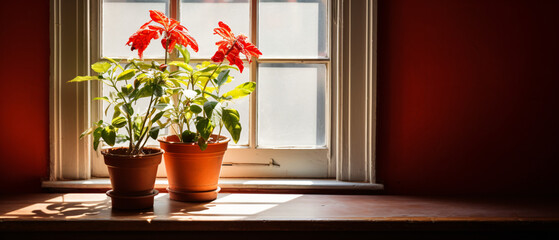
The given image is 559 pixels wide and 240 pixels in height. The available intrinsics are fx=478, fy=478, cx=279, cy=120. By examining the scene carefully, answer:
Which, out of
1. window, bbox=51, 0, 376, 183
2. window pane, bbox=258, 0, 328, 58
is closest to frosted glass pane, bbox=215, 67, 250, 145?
window, bbox=51, 0, 376, 183

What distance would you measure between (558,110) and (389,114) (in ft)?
2.20

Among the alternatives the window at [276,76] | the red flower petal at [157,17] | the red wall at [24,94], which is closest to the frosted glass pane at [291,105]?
the window at [276,76]

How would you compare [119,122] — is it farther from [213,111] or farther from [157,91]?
[213,111]

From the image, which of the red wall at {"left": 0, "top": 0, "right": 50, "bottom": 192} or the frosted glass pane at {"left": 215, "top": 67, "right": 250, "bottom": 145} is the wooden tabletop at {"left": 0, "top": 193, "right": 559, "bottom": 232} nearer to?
the red wall at {"left": 0, "top": 0, "right": 50, "bottom": 192}

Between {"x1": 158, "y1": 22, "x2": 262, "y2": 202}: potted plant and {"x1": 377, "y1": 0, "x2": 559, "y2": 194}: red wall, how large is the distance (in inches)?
24.3

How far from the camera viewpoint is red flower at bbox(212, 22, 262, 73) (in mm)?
1655

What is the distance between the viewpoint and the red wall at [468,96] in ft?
6.23

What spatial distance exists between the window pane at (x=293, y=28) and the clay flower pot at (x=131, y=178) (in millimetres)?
674

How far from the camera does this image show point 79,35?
1.90 m

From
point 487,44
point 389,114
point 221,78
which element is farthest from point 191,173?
point 487,44

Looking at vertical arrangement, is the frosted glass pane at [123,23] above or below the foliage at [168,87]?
above

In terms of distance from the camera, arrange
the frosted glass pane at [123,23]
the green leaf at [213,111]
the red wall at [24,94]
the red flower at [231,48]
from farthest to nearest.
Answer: the frosted glass pane at [123,23]
the red wall at [24,94]
the red flower at [231,48]
the green leaf at [213,111]

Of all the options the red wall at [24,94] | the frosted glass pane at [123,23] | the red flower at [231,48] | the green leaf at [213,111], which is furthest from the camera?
the frosted glass pane at [123,23]

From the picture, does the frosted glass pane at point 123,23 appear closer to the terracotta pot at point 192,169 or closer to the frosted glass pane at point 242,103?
the frosted glass pane at point 242,103
